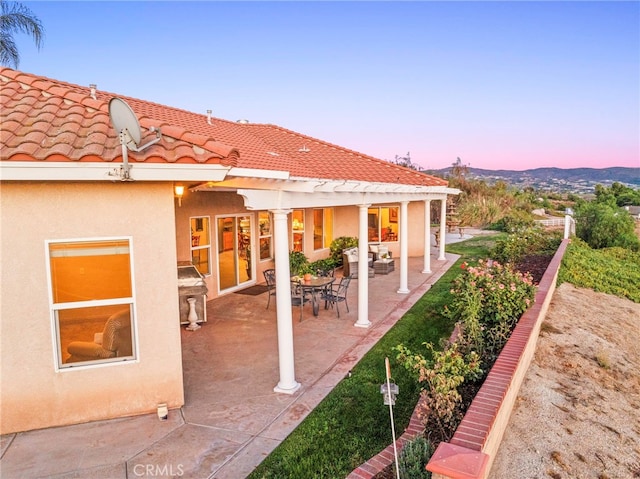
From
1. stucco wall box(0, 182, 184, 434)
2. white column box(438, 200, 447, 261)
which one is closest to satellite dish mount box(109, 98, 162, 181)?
stucco wall box(0, 182, 184, 434)

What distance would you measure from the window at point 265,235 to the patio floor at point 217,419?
4.63 meters

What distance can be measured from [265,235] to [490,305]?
335 inches

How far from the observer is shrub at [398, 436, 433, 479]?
3.73 metres

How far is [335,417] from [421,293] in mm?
7366

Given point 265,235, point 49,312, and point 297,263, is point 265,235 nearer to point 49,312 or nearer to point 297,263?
point 297,263

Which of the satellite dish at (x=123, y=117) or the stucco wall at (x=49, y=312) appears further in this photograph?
the stucco wall at (x=49, y=312)

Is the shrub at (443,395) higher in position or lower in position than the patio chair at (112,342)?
lower

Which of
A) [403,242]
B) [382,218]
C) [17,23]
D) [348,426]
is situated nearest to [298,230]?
[382,218]

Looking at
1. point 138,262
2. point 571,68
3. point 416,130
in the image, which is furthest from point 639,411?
point 416,130

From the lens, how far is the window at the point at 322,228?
55.8ft

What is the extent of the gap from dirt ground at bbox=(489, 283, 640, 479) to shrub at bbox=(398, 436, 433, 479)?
2.71 ft

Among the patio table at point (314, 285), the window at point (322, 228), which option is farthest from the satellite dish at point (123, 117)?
the window at point (322, 228)

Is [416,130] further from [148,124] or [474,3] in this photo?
[148,124]

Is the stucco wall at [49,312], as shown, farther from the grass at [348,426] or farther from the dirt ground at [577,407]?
the dirt ground at [577,407]
